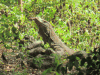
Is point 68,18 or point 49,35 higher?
point 68,18

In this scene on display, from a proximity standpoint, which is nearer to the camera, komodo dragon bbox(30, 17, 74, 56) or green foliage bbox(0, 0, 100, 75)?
komodo dragon bbox(30, 17, 74, 56)

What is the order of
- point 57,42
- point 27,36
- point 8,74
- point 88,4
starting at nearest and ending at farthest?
point 8,74 → point 57,42 → point 27,36 → point 88,4

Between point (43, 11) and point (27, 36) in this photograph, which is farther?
point (43, 11)

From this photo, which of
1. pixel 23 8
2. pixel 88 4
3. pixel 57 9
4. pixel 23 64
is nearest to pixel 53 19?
pixel 57 9

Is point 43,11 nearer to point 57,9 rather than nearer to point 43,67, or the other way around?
point 57,9

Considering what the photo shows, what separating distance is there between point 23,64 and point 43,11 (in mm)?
2962

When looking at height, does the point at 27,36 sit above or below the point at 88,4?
below

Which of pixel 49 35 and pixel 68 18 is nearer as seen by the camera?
pixel 49 35

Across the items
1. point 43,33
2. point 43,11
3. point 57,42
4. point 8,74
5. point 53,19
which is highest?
point 43,11

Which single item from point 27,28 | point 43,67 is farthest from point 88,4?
point 43,67

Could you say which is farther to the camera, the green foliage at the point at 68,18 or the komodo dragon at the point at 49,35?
the green foliage at the point at 68,18

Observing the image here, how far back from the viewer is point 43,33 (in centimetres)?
414

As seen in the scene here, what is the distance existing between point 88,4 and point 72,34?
5.60 ft

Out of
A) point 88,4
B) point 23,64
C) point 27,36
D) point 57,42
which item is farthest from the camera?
point 88,4
